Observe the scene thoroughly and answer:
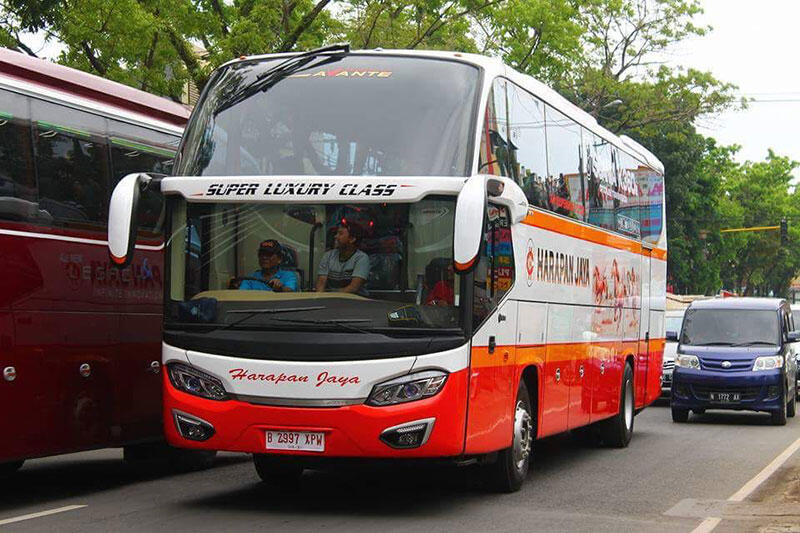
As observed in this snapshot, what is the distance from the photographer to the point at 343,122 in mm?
10586

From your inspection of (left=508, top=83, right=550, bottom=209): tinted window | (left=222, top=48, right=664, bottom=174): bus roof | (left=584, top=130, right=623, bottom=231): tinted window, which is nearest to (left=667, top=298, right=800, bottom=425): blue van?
(left=222, top=48, right=664, bottom=174): bus roof

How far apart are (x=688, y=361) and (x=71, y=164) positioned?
13.5 meters

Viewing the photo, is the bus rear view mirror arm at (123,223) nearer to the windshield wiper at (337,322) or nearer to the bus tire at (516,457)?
the windshield wiper at (337,322)

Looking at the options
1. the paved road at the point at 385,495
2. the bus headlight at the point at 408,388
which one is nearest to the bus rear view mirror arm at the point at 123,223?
the paved road at the point at 385,495

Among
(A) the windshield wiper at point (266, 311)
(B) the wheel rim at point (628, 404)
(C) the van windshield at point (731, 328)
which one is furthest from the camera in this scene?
(C) the van windshield at point (731, 328)

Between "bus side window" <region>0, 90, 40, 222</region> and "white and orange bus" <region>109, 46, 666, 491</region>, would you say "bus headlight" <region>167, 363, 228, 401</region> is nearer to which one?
"white and orange bus" <region>109, 46, 666, 491</region>

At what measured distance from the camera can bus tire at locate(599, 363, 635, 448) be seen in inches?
672

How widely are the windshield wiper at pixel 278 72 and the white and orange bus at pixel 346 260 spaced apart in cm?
2

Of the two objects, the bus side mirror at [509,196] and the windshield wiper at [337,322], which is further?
the bus side mirror at [509,196]

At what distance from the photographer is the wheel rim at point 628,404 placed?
1744cm

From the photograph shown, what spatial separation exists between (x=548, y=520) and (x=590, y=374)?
4.90 metres

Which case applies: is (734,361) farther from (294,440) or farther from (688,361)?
(294,440)

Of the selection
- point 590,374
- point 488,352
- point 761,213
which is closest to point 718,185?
point 761,213

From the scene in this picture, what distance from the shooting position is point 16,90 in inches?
416
